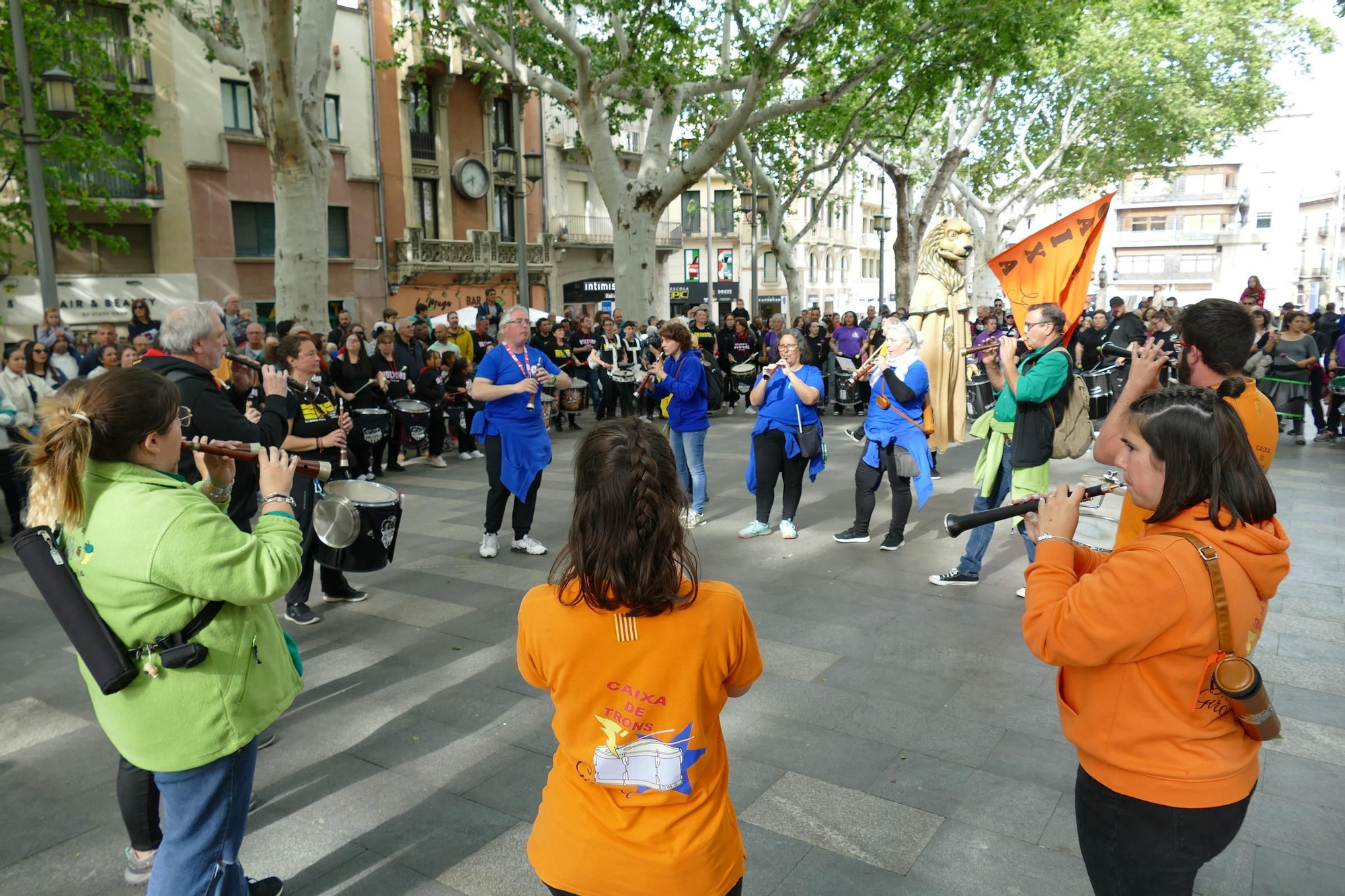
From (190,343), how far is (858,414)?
13.8 m

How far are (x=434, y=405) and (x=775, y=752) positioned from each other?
29.7ft

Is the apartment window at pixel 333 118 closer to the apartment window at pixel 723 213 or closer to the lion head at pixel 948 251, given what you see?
the lion head at pixel 948 251

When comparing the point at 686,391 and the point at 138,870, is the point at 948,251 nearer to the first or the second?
the point at 686,391

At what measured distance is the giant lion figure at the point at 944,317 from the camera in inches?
342


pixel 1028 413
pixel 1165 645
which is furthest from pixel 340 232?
pixel 1165 645

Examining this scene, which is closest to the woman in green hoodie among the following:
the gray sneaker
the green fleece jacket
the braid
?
the green fleece jacket

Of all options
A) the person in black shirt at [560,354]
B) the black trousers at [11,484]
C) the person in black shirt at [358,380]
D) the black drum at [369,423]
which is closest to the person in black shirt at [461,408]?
the person in black shirt at [358,380]

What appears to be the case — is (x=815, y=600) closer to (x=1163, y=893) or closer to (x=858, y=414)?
(x=1163, y=893)

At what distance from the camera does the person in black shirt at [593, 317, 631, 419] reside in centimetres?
1501

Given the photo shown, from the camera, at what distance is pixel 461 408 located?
12586 mm

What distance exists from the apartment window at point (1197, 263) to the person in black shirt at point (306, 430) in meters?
83.6

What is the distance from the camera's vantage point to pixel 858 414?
16891 millimetres

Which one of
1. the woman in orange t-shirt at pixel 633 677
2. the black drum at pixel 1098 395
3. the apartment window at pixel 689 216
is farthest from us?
the apartment window at pixel 689 216

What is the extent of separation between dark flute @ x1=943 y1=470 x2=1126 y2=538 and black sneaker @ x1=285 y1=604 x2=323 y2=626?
4.59 meters
